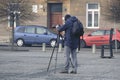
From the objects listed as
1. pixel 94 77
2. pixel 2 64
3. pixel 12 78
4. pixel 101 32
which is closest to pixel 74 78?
pixel 94 77

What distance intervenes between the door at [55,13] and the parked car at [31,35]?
709 cm

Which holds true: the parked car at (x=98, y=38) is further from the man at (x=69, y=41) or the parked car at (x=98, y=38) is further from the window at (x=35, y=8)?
the man at (x=69, y=41)

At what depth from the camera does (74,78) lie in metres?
15.6

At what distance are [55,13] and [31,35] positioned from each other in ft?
25.3

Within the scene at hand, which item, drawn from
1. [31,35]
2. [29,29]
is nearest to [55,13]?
[29,29]

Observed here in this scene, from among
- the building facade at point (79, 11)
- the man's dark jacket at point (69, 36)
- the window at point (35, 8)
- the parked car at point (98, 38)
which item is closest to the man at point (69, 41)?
the man's dark jacket at point (69, 36)

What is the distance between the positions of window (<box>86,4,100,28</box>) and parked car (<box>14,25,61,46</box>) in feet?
23.2

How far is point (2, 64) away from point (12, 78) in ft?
16.9

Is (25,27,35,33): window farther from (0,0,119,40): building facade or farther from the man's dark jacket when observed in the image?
the man's dark jacket

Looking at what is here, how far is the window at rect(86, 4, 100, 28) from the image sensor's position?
4502 cm

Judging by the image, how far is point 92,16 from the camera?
45062 millimetres

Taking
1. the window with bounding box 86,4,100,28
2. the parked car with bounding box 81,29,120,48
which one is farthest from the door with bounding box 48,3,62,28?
the parked car with bounding box 81,29,120,48

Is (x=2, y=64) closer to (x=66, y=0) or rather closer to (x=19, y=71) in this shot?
(x=19, y=71)

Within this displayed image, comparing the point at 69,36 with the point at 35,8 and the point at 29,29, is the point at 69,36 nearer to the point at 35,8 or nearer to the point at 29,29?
the point at 29,29
